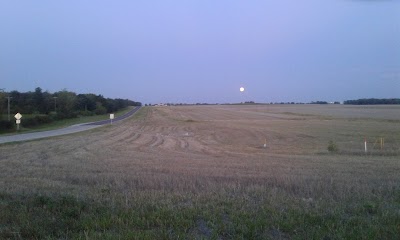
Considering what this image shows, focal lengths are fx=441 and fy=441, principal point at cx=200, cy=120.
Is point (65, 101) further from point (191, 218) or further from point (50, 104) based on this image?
point (191, 218)

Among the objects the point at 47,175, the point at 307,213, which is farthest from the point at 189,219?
the point at 47,175

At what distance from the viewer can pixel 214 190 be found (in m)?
9.73

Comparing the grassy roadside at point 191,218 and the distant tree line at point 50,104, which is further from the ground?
the distant tree line at point 50,104

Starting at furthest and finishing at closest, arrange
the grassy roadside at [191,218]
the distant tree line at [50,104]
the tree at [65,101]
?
1. the tree at [65,101]
2. the distant tree line at [50,104]
3. the grassy roadside at [191,218]

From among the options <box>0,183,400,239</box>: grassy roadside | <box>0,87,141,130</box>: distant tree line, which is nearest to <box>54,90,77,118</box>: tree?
<box>0,87,141,130</box>: distant tree line

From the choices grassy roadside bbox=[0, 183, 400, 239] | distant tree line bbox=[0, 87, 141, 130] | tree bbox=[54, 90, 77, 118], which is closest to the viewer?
grassy roadside bbox=[0, 183, 400, 239]

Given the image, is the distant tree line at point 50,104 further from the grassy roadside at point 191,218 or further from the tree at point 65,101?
the grassy roadside at point 191,218

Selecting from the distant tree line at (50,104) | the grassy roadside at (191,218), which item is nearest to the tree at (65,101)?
the distant tree line at (50,104)

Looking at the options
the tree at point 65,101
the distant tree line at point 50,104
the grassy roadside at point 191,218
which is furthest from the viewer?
the tree at point 65,101

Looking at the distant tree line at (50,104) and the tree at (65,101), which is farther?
the tree at (65,101)

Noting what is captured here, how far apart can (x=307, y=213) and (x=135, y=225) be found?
2831 millimetres

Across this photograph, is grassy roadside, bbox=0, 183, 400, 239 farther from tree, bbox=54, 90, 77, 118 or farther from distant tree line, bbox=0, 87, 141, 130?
tree, bbox=54, 90, 77, 118

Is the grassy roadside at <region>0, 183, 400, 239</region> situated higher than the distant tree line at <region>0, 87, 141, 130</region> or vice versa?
the distant tree line at <region>0, 87, 141, 130</region>

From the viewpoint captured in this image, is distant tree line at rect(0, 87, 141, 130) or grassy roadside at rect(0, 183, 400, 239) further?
distant tree line at rect(0, 87, 141, 130)
